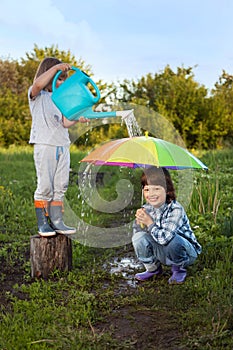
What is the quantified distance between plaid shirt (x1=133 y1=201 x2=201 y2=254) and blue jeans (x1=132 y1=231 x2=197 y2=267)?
2.3 inches

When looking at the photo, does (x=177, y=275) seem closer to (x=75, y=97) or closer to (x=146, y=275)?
(x=146, y=275)

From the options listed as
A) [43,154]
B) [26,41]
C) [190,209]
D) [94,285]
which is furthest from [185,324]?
[26,41]

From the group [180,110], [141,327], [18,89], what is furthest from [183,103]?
[141,327]

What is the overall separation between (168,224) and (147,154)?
55 cm

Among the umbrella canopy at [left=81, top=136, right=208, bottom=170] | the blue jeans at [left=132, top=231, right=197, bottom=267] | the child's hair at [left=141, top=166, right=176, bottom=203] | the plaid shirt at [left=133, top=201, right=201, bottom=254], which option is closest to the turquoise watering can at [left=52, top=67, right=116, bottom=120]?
the umbrella canopy at [left=81, top=136, right=208, bottom=170]

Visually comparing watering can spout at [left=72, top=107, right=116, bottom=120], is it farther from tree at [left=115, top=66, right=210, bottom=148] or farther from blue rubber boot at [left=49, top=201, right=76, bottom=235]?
tree at [left=115, top=66, right=210, bottom=148]

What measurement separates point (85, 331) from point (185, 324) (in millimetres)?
586

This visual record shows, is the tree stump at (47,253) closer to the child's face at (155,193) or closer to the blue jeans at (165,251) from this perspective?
the blue jeans at (165,251)

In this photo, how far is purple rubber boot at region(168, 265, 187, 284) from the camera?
3.87 m

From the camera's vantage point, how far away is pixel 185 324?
3033 millimetres

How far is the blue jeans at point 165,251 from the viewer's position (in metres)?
3.84

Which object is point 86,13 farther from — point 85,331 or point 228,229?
point 85,331

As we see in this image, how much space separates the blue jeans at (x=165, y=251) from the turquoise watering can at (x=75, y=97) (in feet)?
3.25

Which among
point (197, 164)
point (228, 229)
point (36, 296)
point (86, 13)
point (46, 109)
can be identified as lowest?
point (36, 296)
